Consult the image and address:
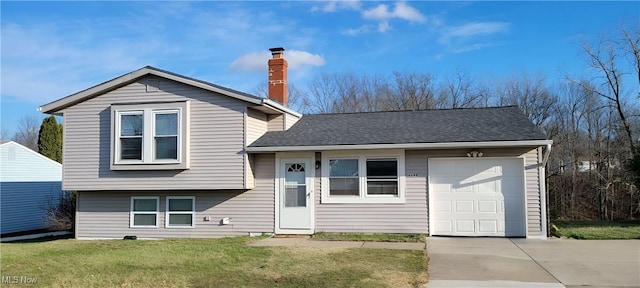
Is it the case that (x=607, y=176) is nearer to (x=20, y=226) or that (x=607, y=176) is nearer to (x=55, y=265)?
(x=55, y=265)

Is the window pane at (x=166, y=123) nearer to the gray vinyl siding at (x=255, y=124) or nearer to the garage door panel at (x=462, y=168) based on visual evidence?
the gray vinyl siding at (x=255, y=124)

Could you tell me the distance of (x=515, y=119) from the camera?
1343cm

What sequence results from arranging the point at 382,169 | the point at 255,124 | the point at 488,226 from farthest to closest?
the point at 255,124 < the point at 382,169 < the point at 488,226

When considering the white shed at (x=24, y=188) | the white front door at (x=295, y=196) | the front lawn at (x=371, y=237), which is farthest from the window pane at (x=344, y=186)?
the white shed at (x=24, y=188)

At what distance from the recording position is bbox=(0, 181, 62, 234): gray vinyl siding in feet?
74.7

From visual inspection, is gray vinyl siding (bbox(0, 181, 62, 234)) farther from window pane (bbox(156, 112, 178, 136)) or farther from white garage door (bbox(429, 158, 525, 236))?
white garage door (bbox(429, 158, 525, 236))

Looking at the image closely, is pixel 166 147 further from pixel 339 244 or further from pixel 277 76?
pixel 339 244

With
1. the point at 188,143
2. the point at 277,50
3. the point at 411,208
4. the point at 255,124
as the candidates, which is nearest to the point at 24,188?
the point at 188,143

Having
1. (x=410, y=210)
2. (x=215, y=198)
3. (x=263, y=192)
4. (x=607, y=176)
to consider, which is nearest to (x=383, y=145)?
(x=410, y=210)

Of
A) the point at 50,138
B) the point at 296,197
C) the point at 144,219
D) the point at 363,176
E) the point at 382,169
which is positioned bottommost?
the point at 144,219

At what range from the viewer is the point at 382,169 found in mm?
12836

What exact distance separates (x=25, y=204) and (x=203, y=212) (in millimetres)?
14601

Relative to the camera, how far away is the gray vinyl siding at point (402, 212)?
1259 centimetres

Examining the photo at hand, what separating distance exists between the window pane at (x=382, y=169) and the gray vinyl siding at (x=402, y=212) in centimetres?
32
